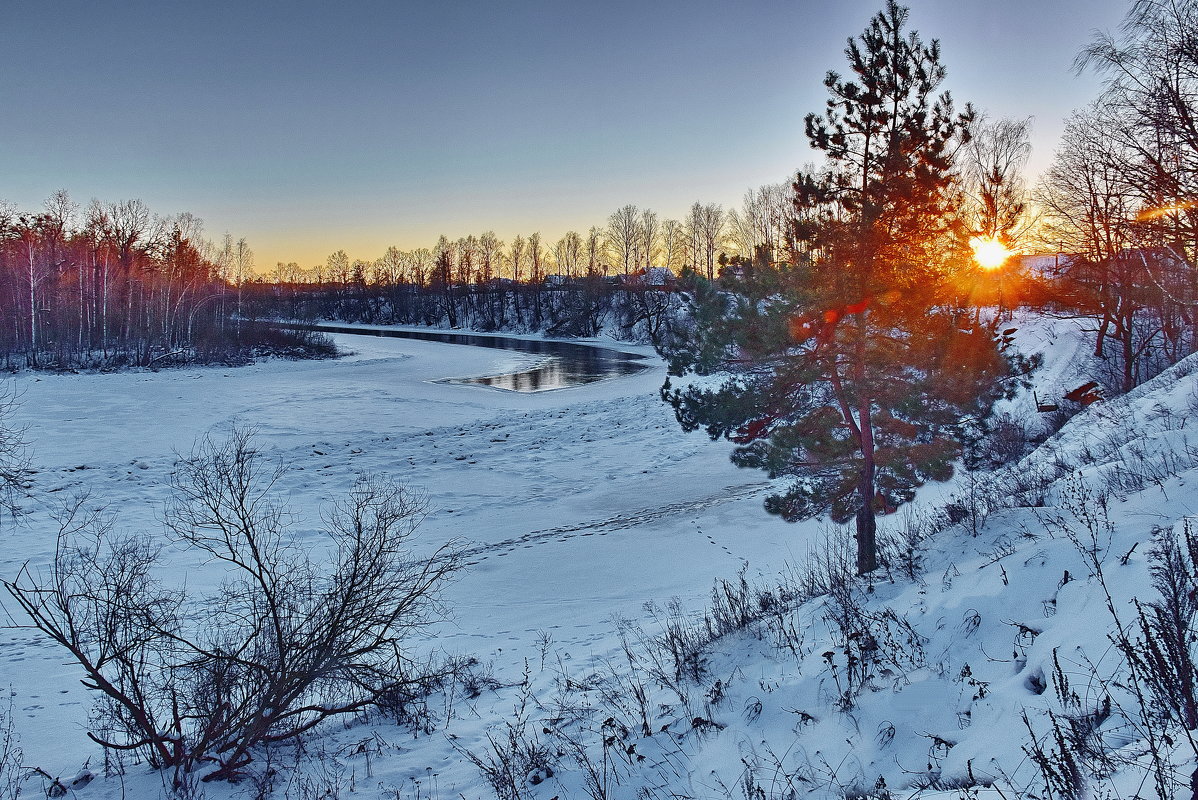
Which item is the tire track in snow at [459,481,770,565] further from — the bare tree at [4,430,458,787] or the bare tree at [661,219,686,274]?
the bare tree at [661,219,686,274]

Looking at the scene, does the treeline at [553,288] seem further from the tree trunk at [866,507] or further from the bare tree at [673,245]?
the tree trunk at [866,507]

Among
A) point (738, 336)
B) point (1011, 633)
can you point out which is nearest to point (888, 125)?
point (738, 336)

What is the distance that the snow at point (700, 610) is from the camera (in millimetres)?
4008

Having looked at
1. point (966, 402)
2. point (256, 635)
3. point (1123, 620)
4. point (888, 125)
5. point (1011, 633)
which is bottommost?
point (256, 635)

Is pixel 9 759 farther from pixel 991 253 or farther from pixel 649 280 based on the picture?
pixel 649 280

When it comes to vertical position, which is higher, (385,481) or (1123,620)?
(1123,620)

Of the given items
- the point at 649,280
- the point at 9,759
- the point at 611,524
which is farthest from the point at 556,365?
the point at 9,759

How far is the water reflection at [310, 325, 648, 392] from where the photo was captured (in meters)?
33.4

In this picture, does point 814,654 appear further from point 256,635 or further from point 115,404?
point 115,404

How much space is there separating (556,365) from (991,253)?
25.6 m

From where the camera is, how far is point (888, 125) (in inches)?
357

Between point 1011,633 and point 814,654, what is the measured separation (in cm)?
155

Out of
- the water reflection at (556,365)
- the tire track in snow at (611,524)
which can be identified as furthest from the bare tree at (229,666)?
the water reflection at (556,365)

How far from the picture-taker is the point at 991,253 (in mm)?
28578
